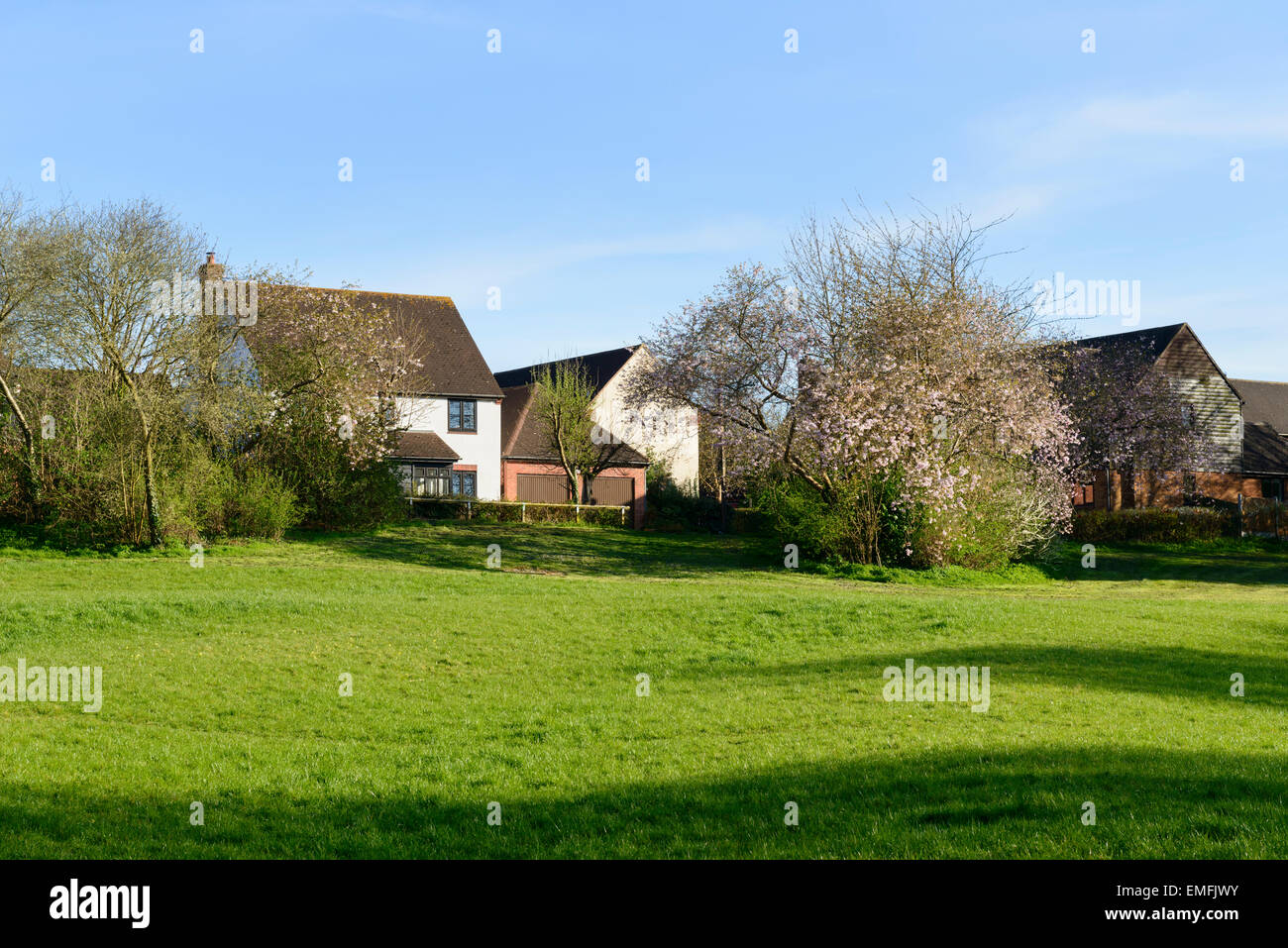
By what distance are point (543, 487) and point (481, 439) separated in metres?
5.42

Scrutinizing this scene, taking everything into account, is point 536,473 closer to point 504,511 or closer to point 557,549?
point 504,511

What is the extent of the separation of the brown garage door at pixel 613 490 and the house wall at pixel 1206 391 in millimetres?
27545

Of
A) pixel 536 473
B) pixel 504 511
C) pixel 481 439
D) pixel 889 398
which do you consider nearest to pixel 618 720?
pixel 889 398

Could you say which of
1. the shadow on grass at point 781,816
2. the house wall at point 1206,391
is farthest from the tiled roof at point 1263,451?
the shadow on grass at point 781,816

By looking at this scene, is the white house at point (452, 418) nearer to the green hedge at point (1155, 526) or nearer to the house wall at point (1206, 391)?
the green hedge at point (1155, 526)

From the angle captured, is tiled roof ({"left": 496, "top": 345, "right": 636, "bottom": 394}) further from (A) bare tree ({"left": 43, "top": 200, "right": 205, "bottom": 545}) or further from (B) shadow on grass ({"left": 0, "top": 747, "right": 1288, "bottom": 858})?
(B) shadow on grass ({"left": 0, "top": 747, "right": 1288, "bottom": 858})

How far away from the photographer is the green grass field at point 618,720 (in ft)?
25.0

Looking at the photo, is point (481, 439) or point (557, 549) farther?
point (481, 439)

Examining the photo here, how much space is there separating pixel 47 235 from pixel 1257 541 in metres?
42.6

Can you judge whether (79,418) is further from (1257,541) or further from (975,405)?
(1257,541)

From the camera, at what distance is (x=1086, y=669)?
1491 cm

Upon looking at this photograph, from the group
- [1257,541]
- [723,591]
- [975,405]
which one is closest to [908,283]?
[975,405]

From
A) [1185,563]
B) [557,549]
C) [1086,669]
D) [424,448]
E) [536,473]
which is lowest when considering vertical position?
[1185,563]

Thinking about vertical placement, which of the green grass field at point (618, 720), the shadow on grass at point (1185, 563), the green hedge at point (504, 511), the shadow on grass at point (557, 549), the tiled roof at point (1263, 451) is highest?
the tiled roof at point (1263, 451)
